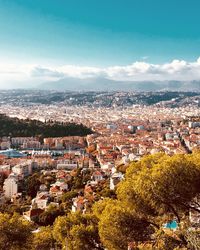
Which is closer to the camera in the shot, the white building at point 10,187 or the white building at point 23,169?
the white building at point 10,187

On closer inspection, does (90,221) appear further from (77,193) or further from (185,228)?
(77,193)

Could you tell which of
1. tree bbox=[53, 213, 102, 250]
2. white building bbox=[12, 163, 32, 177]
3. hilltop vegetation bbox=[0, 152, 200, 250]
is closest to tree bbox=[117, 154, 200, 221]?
hilltop vegetation bbox=[0, 152, 200, 250]

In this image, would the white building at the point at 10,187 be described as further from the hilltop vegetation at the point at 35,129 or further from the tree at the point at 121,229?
the hilltop vegetation at the point at 35,129

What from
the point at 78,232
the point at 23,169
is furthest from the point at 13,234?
the point at 23,169

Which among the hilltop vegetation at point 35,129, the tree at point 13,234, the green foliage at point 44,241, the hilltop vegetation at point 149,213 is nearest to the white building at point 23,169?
the hilltop vegetation at point 35,129

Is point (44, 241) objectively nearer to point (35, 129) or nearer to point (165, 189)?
point (165, 189)

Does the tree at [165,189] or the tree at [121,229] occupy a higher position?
the tree at [165,189]

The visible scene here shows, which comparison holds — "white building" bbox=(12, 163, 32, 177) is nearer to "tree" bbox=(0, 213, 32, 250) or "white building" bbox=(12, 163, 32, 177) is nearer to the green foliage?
Result: the green foliage
